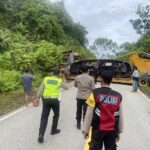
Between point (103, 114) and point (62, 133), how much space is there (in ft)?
17.7

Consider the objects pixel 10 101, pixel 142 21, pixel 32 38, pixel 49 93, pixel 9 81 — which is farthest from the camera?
pixel 142 21

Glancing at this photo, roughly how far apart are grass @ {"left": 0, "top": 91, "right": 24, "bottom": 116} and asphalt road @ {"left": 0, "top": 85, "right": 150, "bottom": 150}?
82 cm

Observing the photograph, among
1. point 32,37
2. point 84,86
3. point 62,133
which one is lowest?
point 62,133

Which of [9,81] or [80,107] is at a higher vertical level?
[80,107]

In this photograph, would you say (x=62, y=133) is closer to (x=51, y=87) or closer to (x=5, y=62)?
(x=51, y=87)

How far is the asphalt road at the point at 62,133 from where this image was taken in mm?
11430

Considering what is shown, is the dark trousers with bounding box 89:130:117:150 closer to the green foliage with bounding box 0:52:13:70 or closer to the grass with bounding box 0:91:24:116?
the grass with bounding box 0:91:24:116

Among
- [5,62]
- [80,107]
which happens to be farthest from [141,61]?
[80,107]

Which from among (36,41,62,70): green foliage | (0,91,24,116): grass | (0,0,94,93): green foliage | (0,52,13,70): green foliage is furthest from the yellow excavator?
(0,91,24,116): grass

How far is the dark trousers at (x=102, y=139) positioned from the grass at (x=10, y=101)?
961cm

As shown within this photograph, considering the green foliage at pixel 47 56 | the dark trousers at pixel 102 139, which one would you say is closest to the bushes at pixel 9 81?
the green foliage at pixel 47 56

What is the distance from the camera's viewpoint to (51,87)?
12016mm

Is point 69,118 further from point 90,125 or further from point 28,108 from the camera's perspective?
point 90,125

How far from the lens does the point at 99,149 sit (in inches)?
310
